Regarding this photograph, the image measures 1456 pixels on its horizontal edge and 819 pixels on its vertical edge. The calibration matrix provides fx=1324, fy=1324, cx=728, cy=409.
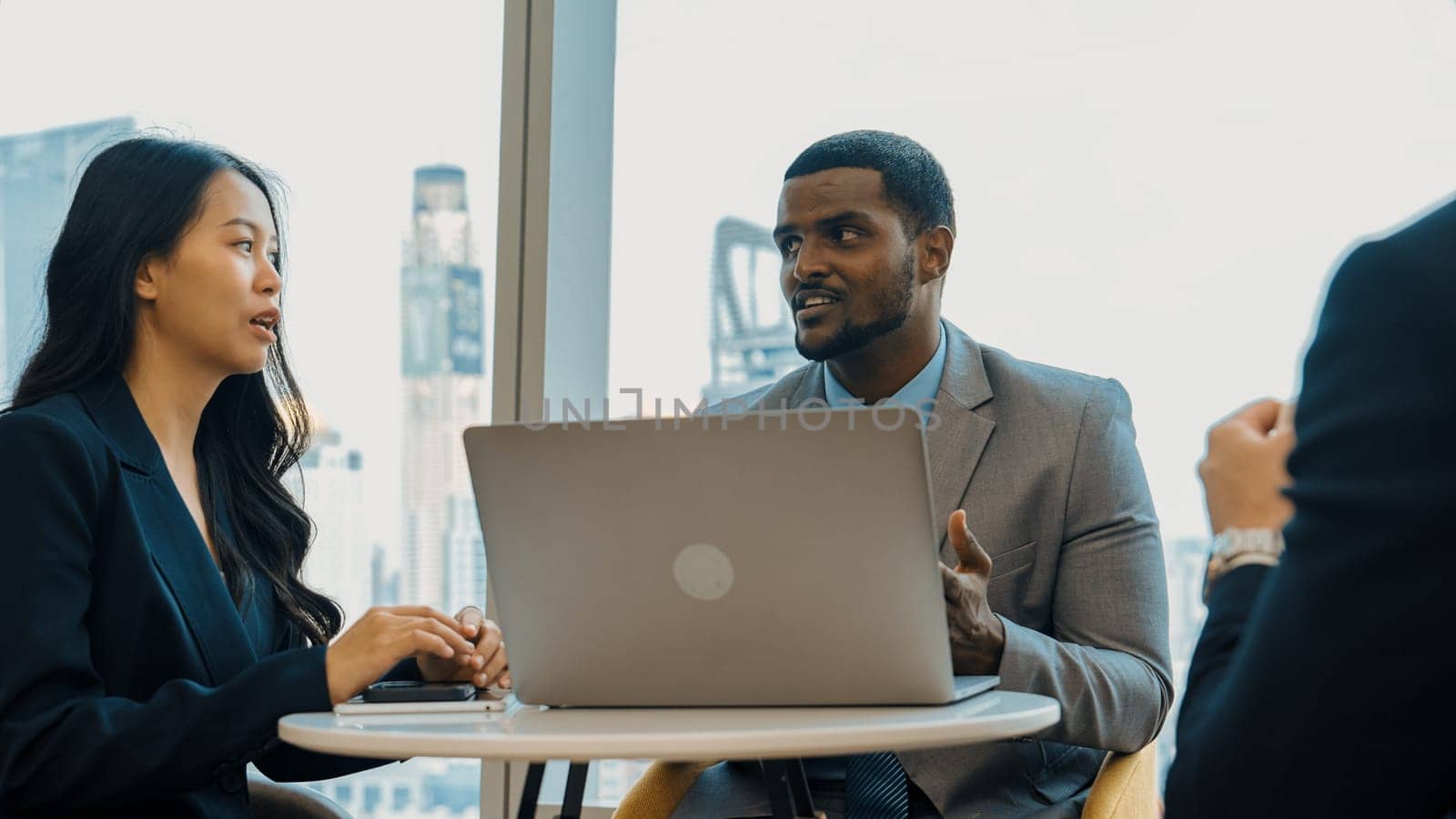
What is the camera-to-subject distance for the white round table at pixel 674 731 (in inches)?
46.9

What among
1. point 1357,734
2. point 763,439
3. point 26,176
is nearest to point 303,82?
point 26,176

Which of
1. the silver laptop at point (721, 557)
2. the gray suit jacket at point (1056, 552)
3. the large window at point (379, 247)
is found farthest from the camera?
the large window at point (379, 247)

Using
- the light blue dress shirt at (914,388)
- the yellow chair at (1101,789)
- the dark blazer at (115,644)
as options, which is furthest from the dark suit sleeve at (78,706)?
the light blue dress shirt at (914,388)

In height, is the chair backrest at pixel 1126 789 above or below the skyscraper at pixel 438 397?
below

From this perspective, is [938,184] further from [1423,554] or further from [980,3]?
[1423,554]

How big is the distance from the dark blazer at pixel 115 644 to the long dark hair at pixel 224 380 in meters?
0.10

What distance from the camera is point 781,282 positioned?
257 centimetres

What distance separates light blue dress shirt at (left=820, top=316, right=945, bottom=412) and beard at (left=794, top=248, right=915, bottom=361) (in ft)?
0.20

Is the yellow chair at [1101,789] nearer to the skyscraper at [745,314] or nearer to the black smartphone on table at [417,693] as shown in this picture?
the black smartphone on table at [417,693]

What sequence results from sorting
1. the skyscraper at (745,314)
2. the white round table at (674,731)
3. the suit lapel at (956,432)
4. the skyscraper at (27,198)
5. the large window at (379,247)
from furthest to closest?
1. the skyscraper at (27,198)
2. the large window at (379,247)
3. the skyscraper at (745,314)
4. the suit lapel at (956,432)
5. the white round table at (674,731)

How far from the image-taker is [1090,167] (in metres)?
2.71

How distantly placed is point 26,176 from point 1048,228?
2647 millimetres

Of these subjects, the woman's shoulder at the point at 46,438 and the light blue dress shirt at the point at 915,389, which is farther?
the light blue dress shirt at the point at 915,389

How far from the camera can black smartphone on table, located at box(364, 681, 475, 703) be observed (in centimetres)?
161
